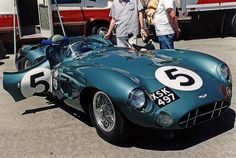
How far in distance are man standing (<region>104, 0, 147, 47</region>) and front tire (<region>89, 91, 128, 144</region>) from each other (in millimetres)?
2307

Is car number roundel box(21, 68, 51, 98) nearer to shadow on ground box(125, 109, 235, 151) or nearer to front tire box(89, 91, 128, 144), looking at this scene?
front tire box(89, 91, 128, 144)

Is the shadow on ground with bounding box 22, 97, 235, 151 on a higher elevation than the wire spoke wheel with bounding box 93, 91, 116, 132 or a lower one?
lower

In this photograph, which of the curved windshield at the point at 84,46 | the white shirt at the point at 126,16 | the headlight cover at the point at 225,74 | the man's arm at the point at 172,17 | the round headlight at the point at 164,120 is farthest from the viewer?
the white shirt at the point at 126,16

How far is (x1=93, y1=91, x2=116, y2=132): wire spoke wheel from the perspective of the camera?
448 cm

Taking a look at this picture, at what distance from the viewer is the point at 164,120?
4.07 metres

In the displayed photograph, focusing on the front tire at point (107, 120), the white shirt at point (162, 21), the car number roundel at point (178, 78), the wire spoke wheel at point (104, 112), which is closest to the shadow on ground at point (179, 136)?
the front tire at point (107, 120)

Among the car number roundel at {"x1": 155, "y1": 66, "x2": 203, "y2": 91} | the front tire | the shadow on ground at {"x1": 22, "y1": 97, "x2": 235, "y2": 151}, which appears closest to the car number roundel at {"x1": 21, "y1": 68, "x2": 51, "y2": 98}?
the shadow on ground at {"x1": 22, "y1": 97, "x2": 235, "y2": 151}

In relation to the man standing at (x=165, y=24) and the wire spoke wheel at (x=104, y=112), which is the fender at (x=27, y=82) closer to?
the wire spoke wheel at (x=104, y=112)

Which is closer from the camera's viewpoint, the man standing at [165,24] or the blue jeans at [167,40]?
the man standing at [165,24]

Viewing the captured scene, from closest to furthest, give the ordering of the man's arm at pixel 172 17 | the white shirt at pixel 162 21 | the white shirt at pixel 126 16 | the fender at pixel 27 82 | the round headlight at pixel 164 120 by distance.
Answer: the round headlight at pixel 164 120 → the fender at pixel 27 82 → the man's arm at pixel 172 17 → the white shirt at pixel 162 21 → the white shirt at pixel 126 16

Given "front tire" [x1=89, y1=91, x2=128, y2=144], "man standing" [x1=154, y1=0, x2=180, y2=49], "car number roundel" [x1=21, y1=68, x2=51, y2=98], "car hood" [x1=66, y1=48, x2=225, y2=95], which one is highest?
"man standing" [x1=154, y1=0, x2=180, y2=49]

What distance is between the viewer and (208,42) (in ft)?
40.2

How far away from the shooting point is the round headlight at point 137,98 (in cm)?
408

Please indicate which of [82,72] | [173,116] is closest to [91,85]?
[82,72]
